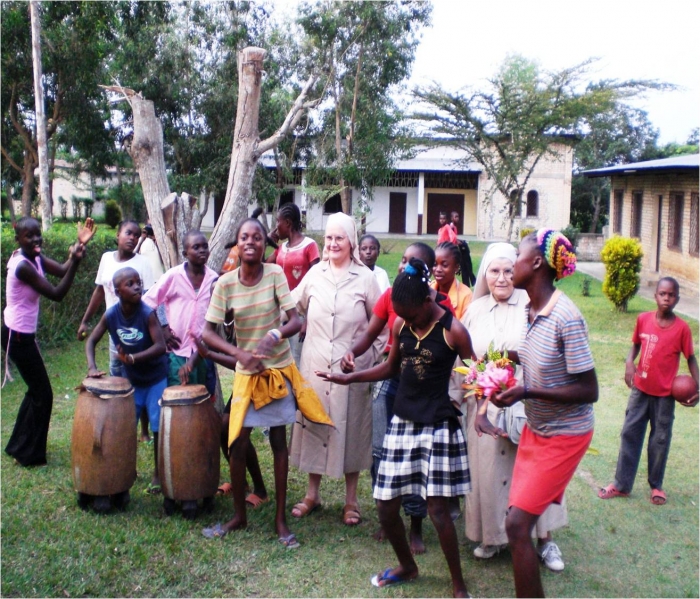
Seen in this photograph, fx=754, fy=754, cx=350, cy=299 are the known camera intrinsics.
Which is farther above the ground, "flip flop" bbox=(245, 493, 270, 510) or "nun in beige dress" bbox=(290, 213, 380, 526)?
"nun in beige dress" bbox=(290, 213, 380, 526)

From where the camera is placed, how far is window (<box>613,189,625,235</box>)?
2544 cm

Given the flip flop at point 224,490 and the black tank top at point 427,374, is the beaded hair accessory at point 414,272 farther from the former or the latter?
the flip flop at point 224,490

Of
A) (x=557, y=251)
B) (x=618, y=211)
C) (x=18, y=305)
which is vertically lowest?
(x=18, y=305)

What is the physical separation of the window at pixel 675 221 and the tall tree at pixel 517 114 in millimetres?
5403

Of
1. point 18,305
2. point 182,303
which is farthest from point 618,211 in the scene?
point 18,305

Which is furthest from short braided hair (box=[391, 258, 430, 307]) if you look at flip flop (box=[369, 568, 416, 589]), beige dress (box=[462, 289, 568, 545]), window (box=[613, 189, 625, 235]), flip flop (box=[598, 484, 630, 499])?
window (box=[613, 189, 625, 235])

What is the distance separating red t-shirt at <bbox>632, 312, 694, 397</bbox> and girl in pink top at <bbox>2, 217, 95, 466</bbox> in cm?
422

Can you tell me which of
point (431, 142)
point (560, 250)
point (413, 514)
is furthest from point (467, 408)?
point (431, 142)

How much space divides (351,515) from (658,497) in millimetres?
2361

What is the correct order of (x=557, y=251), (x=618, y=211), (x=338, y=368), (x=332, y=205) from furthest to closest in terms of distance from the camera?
(x=332, y=205)
(x=618, y=211)
(x=338, y=368)
(x=557, y=251)

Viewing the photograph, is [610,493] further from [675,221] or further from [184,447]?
[675,221]

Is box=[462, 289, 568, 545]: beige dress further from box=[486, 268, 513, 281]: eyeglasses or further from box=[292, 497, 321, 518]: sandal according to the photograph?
box=[292, 497, 321, 518]: sandal

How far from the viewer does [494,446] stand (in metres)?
4.42

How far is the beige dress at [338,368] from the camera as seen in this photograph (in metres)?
4.98
